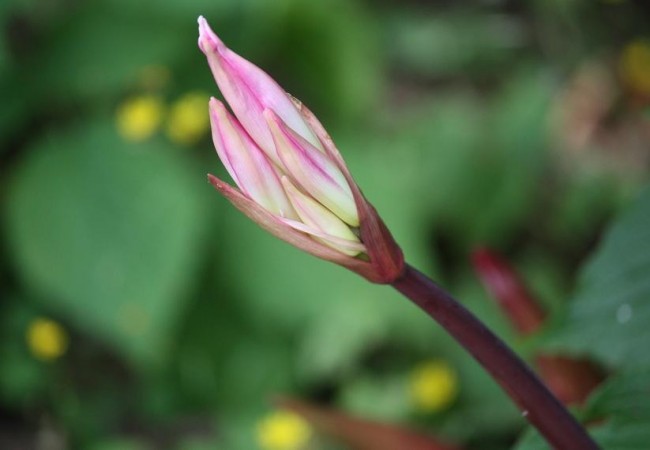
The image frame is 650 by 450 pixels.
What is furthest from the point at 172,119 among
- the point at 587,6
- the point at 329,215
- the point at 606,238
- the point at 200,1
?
the point at 329,215

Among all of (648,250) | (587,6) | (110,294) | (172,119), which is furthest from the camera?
(587,6)

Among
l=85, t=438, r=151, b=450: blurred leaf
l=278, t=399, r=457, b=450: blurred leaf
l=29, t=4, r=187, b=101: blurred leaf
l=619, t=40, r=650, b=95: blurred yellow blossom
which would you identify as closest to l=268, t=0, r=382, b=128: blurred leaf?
l=29, t=4, r=187, b=101: blurred leaf

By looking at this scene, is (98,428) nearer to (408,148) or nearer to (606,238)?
(408,148)

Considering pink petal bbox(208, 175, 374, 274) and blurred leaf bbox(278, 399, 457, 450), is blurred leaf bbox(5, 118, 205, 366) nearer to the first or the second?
blurred leaf bbox(278, 399, 457, 450)

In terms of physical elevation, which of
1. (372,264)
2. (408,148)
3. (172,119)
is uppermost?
(172,119)

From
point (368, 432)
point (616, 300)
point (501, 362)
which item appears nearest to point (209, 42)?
point (501, 362)
